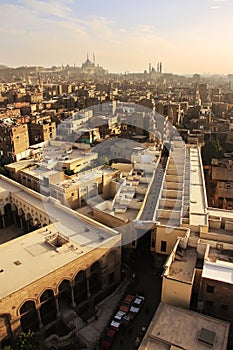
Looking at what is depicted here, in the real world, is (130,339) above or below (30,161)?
below

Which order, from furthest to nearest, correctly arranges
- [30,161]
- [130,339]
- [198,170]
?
[30,161] < [198,170] < [130,339]

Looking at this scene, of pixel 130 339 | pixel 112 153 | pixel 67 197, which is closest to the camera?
pixel 130 339

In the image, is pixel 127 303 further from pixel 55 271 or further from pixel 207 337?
pixel 207 337

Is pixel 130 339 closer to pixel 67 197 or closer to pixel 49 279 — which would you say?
pixel 49 279

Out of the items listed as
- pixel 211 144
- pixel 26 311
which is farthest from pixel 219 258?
pixel 211 144

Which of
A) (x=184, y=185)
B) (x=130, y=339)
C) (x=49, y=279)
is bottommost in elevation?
(x=130, y=339)

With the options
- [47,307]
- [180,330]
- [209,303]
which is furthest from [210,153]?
[47,307]
